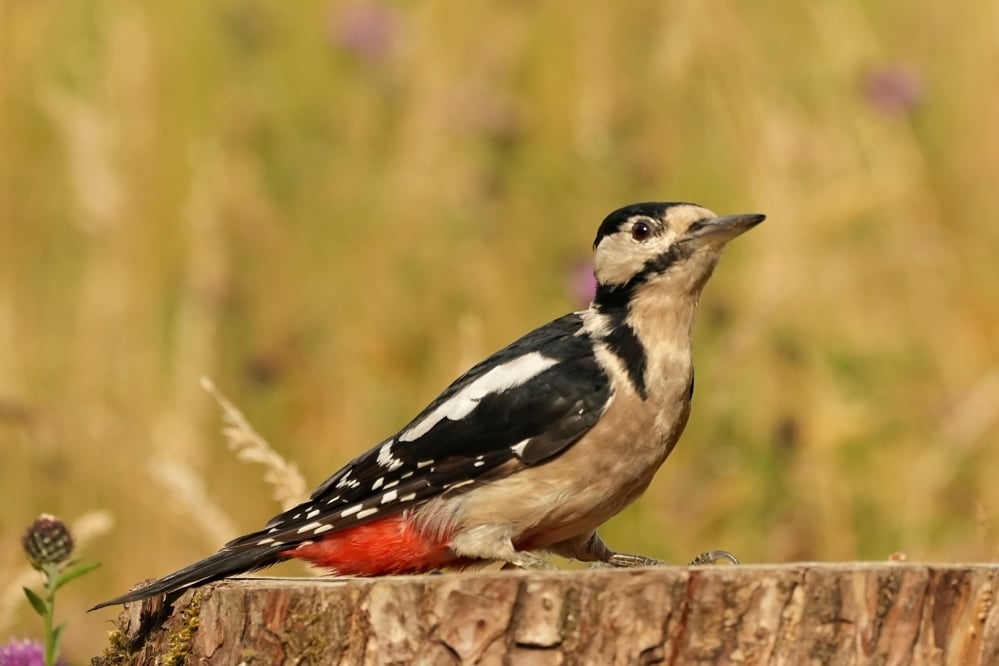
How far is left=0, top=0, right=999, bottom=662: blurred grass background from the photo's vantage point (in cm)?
607

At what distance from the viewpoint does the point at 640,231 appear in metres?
4.46

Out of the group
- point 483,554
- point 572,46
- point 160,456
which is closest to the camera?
point 483,554

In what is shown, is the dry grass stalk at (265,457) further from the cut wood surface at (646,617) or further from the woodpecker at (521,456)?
the cut wood surface at (646,617)

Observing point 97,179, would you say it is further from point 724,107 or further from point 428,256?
point 724,107

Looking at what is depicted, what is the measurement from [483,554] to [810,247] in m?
2.92

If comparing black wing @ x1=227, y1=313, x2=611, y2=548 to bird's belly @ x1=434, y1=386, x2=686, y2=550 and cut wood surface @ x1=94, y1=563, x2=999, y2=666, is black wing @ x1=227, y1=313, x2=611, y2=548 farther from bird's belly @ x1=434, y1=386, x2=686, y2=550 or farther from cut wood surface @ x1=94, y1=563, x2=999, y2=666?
cut wood surface @ x1=94, y1=563, x2=999, y2=666

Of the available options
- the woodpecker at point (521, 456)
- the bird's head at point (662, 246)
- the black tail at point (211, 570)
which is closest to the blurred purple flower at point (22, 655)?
the black tail at point (211, 570)

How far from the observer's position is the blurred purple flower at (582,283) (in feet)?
20.1

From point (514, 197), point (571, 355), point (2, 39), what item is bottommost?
point (571, 355)

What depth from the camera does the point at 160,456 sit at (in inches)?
243

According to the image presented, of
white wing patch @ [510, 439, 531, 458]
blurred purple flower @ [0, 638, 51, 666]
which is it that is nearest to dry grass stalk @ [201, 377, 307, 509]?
white wing patch @ [510, 439, 531, 458]

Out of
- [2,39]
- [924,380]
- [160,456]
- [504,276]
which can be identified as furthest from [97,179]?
[924,380]

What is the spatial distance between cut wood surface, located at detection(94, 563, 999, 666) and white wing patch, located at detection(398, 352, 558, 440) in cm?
89

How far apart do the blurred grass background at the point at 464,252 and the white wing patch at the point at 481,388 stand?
1434 millimetres
